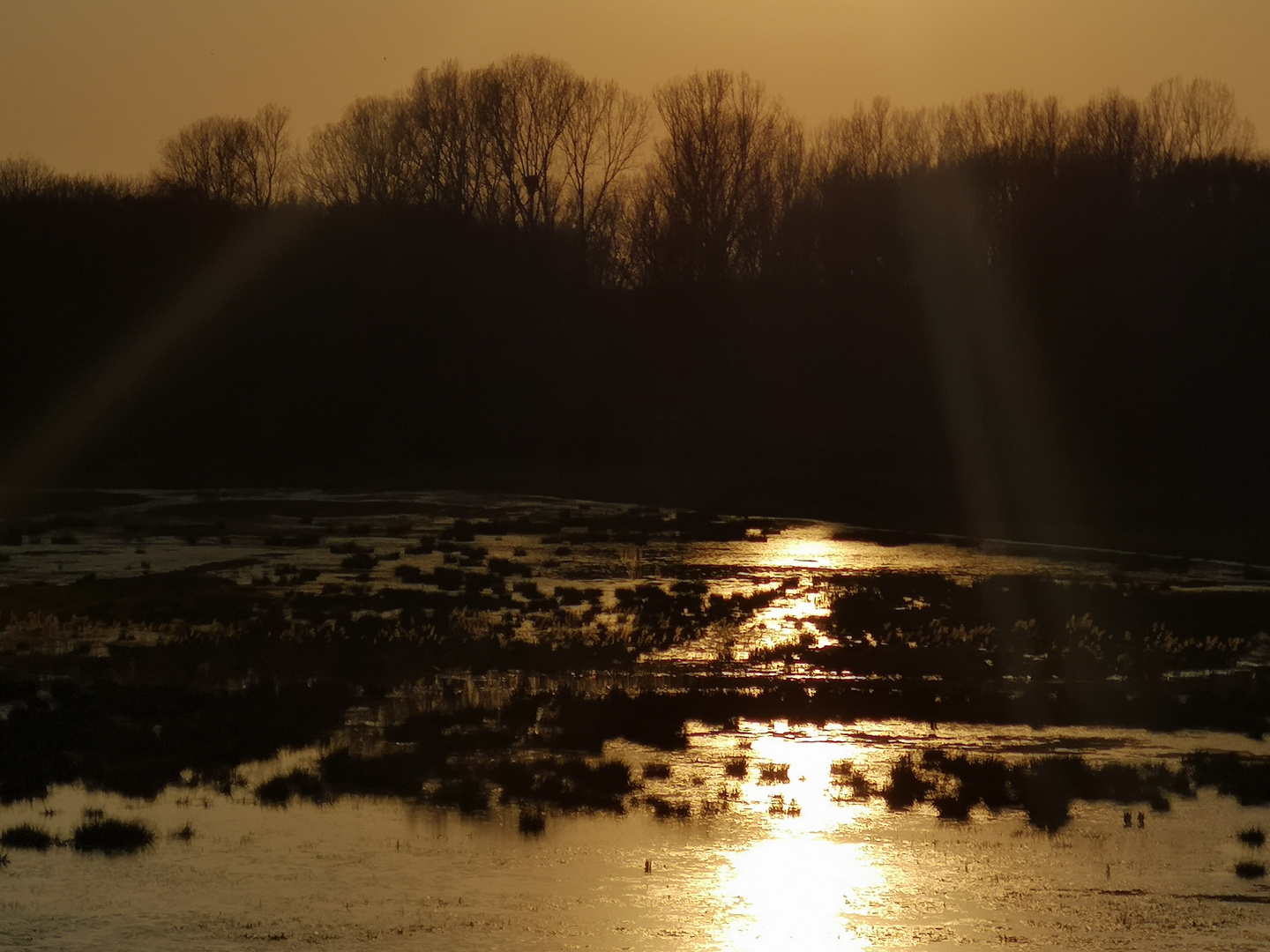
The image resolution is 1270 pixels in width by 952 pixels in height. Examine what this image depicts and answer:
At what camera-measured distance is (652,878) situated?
1088 cm

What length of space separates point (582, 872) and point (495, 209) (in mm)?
79888

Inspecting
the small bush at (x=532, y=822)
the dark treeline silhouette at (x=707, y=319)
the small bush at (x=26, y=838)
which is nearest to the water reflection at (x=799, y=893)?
the small bush at (x=532, y=822)

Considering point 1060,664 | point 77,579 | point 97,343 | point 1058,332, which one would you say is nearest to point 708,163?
point 1058,332

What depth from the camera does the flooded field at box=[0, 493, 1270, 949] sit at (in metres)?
10.1

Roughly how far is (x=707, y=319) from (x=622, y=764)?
6383 cm

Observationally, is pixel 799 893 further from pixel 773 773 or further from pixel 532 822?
pixel 773 773

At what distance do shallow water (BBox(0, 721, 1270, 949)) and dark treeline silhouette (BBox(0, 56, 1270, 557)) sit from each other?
43.3 m

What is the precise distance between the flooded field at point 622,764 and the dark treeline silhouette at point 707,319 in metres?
32.5

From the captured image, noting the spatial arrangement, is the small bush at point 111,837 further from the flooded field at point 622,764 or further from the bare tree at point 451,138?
the bare tree at point 451,138

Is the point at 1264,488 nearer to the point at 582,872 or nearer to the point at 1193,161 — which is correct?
the point at 1193,161

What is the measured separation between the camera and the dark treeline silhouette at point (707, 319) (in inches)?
2512

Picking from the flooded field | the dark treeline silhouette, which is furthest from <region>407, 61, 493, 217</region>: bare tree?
the flooded field

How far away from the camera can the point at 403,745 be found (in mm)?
14633

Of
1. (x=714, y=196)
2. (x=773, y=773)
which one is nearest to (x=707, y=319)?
(x=714, y=196)
